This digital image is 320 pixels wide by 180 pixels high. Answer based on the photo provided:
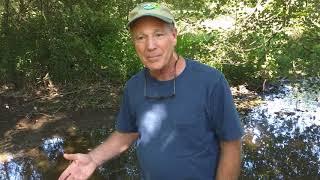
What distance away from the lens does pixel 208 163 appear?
6.50ft

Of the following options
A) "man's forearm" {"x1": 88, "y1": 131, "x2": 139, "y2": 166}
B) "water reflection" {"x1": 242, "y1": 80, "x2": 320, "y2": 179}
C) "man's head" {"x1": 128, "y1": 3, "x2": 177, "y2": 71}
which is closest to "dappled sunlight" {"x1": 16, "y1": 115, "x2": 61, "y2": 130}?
"water reflection" {"x1": 242, "y1": 80, "x2": 320, "y2": 179}

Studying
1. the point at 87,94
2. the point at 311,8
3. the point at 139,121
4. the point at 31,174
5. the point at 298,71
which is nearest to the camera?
the point at 139,121

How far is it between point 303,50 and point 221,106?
6072 millimetres

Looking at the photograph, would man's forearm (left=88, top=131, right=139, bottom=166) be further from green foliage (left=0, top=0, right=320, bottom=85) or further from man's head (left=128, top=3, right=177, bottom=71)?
green foliage (left=0, top=0, right=320, bottom=85)

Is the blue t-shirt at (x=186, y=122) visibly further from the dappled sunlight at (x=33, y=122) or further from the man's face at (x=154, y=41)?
the dappled sunlight at (x=33, y=122)

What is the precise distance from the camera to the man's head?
196 cm

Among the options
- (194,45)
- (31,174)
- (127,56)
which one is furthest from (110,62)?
(31,174)

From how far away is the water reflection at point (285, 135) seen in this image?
6.75m

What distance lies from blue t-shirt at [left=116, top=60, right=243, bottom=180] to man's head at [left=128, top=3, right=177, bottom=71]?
87mm

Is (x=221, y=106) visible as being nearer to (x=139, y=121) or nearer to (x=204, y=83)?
(x=204, y=83)

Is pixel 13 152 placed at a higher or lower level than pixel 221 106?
lower

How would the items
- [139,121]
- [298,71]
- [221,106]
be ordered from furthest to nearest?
[298,71]
[139,121]
[221,106]

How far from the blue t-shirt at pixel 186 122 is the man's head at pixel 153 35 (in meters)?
0.09

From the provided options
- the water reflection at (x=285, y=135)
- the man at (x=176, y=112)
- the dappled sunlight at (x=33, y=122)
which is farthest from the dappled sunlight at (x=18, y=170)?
the man at (x=176, y=112)
